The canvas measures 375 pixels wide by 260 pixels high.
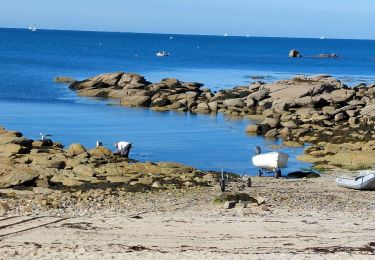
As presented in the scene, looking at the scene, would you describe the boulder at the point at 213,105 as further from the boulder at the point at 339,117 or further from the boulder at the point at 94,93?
the boulder at the point at 94,93

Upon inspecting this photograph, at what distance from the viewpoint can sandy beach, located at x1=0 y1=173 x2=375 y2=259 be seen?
57.2 feet

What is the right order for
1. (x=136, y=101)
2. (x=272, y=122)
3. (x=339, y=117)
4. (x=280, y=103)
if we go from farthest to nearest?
(x=136, y=101) < (x=280, y=103) < (x=339, y=117) < (x=272, y=122)

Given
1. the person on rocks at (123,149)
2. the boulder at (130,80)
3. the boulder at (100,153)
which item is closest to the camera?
the boulder at (100,153)

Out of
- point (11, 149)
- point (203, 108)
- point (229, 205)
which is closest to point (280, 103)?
point (203, 108)

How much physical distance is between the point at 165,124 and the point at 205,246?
110ft

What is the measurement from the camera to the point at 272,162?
104 ft

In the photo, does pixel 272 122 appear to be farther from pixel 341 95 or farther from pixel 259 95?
pixel 259 95

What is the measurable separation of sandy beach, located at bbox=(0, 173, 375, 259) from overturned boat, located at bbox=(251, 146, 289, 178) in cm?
645

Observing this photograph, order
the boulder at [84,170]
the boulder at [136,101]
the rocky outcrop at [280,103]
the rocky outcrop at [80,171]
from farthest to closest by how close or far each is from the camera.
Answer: the boulder at [136,101], the rocky outcrop at [280,103], the boulder at [84,170], the rocky outcrop at [80,171]

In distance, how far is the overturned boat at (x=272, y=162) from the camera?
1246 inches

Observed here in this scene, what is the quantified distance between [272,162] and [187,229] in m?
12.9

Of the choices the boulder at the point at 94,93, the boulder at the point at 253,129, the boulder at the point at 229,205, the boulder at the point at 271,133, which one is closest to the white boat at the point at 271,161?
the boulder at the point at 229,205

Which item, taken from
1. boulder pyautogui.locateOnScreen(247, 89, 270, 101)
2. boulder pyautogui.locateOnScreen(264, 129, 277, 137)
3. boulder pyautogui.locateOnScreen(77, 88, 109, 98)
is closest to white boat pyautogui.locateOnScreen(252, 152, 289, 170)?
boulder pyautogui.locateOnScreen(264, 129, 277, 137)

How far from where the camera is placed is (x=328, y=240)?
61.5 feet
